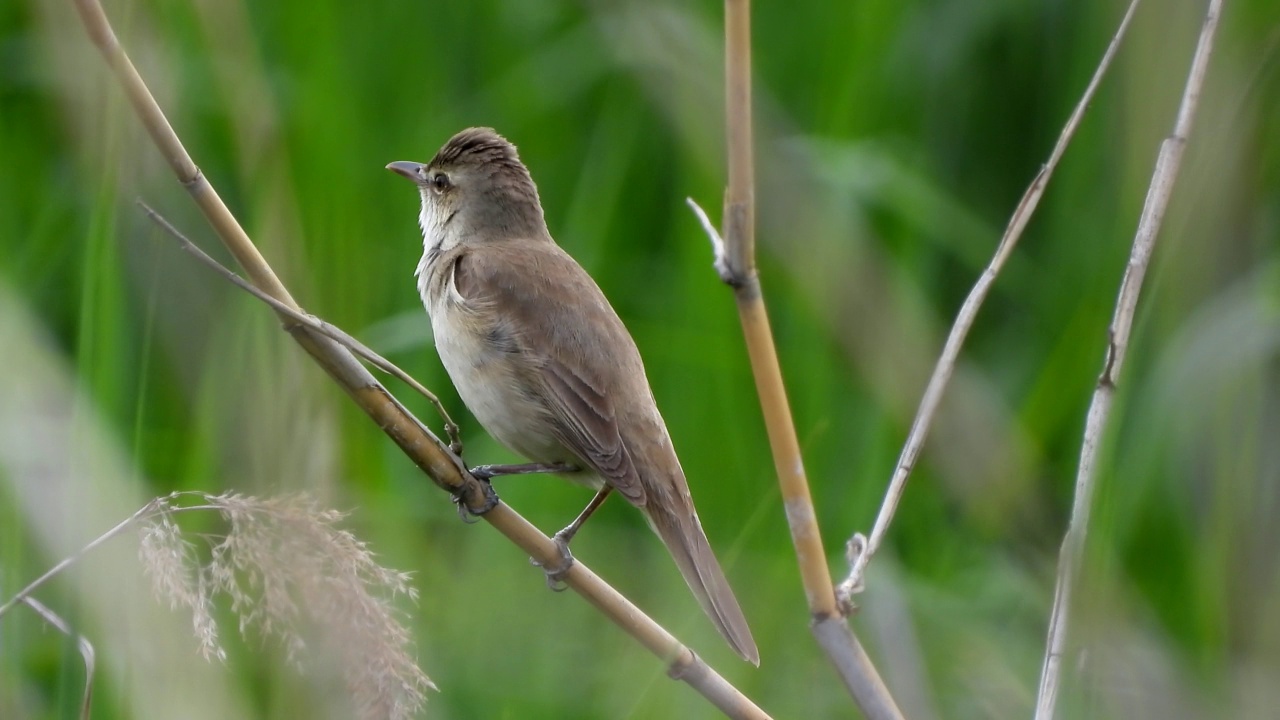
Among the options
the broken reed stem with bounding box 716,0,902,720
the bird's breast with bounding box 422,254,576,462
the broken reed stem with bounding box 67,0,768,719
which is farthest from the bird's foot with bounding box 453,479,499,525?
the bird's breast with bounding box 422,254,576,462

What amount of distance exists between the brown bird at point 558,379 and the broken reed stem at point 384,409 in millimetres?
555

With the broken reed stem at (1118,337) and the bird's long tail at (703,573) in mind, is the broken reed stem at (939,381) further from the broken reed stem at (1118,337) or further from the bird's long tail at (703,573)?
the bird's long tail at (703,573)

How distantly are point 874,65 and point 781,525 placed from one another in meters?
1.58

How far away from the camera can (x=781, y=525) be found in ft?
12.4

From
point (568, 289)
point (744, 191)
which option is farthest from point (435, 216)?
point (744, 191)

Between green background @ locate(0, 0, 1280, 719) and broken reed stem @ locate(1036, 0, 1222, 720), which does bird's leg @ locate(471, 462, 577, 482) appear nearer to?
green background @ locate(0, 0, 1280, 719)

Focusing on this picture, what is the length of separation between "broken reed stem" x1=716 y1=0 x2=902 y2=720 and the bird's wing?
1166 mm

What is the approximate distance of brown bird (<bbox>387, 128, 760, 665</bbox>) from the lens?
10.1 ft

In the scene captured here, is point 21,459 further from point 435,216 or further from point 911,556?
point 911,556

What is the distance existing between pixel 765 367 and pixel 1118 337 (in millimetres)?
686

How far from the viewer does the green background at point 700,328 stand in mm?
2455

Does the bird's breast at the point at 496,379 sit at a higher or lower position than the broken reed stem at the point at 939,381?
lower

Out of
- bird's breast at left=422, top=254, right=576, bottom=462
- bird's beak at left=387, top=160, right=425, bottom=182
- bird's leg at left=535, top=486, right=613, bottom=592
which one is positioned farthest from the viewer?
bird's beak at left=387, top=160, right=425, bottom=182

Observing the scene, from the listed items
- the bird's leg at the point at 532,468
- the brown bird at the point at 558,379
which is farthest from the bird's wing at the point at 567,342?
the bird's leg at the point at 532,468
